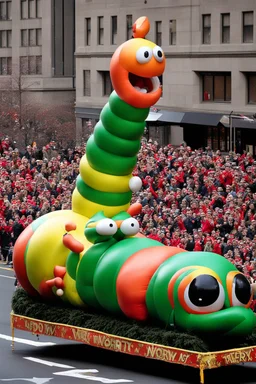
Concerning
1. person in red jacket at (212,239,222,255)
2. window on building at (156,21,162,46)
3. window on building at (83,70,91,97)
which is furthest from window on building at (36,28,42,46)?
person in red jacket at (212,239,222,255)

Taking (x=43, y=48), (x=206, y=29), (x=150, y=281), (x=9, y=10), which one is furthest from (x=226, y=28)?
(x=150, y=281)

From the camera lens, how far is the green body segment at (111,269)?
2841 cm

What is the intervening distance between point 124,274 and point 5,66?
80.0 m

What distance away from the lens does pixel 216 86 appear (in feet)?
237

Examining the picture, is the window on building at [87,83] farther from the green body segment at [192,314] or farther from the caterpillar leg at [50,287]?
the green body segment at [192,314]

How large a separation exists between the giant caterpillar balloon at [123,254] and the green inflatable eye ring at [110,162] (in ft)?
0.08

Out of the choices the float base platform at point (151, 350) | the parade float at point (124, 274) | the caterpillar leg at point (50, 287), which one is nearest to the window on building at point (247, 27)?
the parade float at point (124, 274)

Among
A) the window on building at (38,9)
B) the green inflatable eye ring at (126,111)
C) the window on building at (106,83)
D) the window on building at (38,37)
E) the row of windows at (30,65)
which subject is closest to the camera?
the green inflatable eye ring at (126,111)

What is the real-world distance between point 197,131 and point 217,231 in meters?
35.9

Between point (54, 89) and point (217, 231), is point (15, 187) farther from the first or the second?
point (54, 89)

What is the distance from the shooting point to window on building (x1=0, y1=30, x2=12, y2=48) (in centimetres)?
11056

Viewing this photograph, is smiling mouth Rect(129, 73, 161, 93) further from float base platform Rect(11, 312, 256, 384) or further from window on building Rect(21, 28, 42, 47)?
window on building Rect(21, 28, 42, 47)

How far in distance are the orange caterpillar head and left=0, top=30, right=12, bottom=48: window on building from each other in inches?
3222

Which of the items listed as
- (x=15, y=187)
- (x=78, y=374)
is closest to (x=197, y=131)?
(x=15, y=187)
